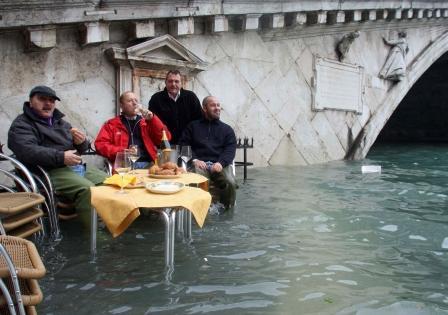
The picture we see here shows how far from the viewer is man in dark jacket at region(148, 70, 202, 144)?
17.3ft

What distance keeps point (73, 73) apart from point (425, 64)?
982 cm

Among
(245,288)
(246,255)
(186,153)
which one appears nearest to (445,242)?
(246,255)

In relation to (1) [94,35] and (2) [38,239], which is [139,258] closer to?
(2) [38,239]

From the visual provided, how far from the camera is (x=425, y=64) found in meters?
12.7

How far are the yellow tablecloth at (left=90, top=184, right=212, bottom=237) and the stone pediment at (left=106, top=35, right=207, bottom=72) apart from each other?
312cm

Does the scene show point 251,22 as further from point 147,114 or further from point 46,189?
point 46,189

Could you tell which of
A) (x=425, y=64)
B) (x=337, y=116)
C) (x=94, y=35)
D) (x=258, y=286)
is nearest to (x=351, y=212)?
(x=258, y=286)

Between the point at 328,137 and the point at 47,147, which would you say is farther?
the point at 328,137

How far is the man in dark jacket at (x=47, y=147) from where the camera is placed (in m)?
3.77

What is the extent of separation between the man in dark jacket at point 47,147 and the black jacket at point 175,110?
4.42ft

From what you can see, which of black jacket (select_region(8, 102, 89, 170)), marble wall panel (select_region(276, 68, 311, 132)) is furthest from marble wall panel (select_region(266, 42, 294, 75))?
black jacket (select_region(8, 102, 89, 170))

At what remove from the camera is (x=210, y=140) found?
5109 millimetres

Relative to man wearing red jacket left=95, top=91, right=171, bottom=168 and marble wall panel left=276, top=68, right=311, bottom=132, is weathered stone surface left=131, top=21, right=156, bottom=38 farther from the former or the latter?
marble wall panel left=276, top=68, right=311, bottom=132

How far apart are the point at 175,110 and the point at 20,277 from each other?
3523 millimetres
